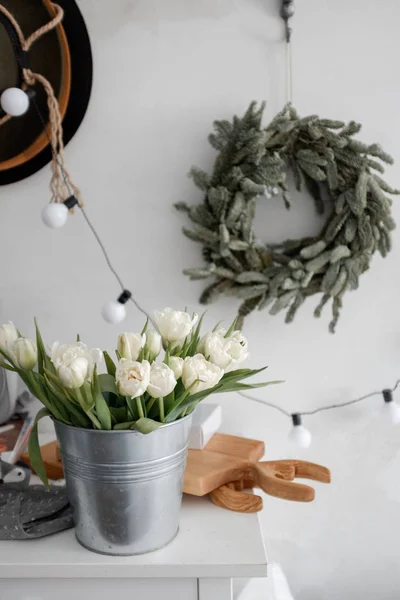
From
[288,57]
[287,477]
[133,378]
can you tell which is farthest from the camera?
[288,57]

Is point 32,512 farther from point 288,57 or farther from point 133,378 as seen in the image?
point 288,57

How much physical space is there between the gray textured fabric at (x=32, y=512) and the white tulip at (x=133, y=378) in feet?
0.96

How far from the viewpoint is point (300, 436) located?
3.99ft

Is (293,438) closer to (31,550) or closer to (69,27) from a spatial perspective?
(31,550)

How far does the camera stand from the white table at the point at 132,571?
805 millimetres

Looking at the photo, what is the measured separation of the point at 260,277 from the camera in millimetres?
1165

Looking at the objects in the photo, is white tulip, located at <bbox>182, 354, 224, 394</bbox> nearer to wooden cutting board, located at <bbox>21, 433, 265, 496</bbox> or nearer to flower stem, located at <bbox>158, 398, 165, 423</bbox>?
flower stem, located at <bbox>158, 398, 165, 423</bbox>

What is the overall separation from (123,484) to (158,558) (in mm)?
116

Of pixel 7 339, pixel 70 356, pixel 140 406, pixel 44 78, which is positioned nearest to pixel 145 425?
pixel 140 406

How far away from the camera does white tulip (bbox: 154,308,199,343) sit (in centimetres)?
Answer: 83

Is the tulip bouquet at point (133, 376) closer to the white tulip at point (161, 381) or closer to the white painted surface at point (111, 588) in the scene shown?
the white tulip at point (161, 381)

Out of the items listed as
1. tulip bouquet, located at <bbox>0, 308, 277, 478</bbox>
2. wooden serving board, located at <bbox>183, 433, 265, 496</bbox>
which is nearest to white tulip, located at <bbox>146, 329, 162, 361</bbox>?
tulip bouquet, located at <bbox>0, 308, 277, 478</bbox>

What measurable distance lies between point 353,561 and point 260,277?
2.20 feet

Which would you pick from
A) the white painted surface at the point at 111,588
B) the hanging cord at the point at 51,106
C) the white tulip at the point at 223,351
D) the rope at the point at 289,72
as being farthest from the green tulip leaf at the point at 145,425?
the rope at the point at 289,72
